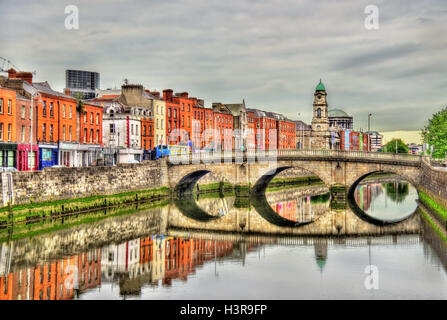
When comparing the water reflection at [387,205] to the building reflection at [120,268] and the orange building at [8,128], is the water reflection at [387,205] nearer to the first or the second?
the building reflection at [120,268]

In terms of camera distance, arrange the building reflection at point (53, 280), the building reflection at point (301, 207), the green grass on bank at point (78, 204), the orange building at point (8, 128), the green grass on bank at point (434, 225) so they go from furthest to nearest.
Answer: the building reflection at point (301, 207) < the orange building at point (8, 128) < the green grass on bank at point (78, 204) < the green grass on bank at point (434, 225) < the building reflection at point (53, 280)

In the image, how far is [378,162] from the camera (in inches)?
2244

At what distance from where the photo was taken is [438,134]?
7925 cm

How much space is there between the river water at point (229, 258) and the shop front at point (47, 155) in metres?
12.0

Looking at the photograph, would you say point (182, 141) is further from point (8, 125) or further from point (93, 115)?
point (8, 125)

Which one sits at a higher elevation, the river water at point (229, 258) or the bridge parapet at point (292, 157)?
the bridge parapet at point (292, 157)

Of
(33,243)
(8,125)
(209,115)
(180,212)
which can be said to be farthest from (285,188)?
(33,243)

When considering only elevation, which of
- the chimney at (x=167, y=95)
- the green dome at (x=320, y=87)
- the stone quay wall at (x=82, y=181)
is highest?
the green dome at (x=320, y=87)

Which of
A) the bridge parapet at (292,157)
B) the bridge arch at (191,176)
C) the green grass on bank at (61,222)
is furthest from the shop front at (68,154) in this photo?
the bridge arch at (191,176)

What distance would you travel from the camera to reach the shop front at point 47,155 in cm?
5612

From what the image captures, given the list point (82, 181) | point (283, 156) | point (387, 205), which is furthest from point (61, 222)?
point (387, 205)

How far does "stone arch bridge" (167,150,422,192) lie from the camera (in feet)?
185

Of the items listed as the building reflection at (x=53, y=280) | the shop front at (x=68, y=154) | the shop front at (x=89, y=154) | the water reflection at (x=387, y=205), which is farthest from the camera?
the shop front at (x=89, y=154)

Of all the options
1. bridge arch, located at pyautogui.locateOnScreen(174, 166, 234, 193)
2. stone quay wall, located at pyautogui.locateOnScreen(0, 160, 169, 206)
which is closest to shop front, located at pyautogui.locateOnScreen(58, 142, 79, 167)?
stone quay wall, located at pyautogui.locateOnScreen(0, 160, 169, 206)
